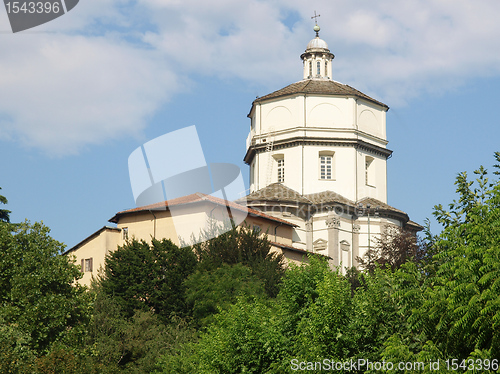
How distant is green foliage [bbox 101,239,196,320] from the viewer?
43656 mm

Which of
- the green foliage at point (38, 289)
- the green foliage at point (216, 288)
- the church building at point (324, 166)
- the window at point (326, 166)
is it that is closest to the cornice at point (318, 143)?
the church building at point (324, 166)

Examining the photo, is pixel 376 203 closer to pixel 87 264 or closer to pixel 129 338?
pixel 87 264

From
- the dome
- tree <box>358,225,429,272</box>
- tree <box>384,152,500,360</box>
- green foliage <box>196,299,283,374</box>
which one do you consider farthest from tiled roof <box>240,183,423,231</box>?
tree <box>384,152,500,360</box>

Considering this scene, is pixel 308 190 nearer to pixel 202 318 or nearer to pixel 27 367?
pixel 202 318

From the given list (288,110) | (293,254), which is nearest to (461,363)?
(293,254)

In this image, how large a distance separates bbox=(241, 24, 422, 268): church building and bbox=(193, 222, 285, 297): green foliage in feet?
41.0

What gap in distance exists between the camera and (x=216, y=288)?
136 feet

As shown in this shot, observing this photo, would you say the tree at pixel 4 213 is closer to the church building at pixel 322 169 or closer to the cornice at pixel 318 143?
the church building at pixel 322 169

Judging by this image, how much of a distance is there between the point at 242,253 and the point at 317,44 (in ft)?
100

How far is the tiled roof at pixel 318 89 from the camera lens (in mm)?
66188

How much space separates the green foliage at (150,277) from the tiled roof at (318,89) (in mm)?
23009

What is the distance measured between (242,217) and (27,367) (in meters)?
25.5

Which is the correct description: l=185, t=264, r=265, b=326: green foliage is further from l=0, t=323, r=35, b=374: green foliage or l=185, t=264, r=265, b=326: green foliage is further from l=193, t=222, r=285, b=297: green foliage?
l=0, t=323, r=35, b=374: green foliage

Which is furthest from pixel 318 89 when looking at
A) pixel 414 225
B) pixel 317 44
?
pixel 414 225
